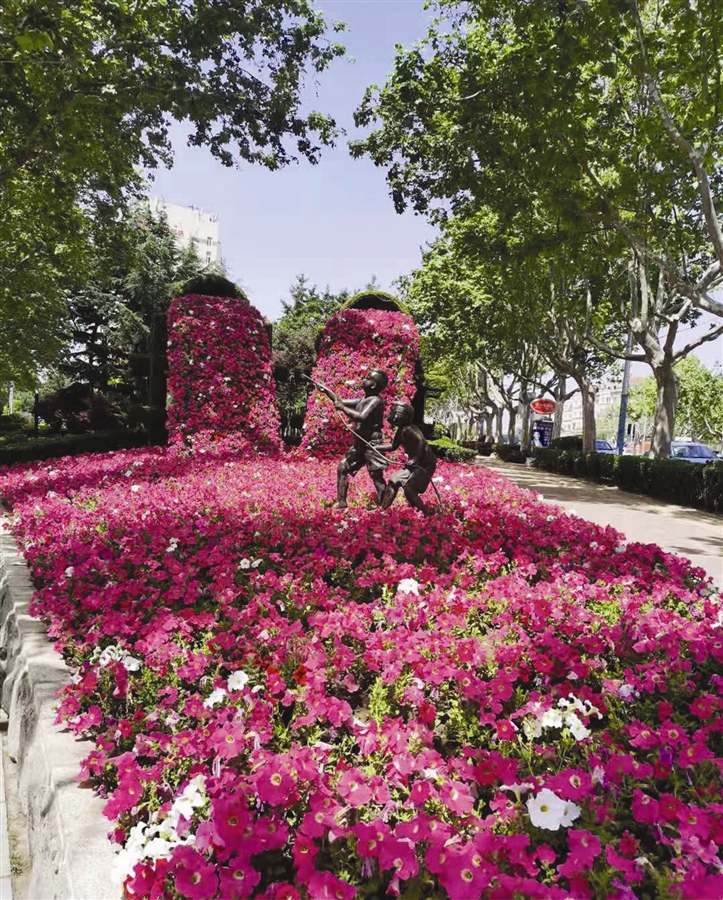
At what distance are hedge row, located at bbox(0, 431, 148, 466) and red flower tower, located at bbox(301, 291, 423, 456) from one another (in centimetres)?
690

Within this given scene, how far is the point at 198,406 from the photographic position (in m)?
12.0

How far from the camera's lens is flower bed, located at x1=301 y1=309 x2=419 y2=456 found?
1206cm

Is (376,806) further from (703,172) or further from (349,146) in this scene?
(349,146)

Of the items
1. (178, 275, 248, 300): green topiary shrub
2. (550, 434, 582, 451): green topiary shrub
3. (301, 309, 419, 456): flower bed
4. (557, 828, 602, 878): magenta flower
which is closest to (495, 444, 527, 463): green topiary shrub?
(550, 434, 582, 451): green topiary shrub

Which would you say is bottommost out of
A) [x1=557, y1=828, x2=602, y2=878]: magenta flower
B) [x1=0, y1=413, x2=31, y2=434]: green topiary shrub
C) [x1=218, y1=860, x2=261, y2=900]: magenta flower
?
[x1=218, y1=860, x2=261, y2=900]: magenta flower

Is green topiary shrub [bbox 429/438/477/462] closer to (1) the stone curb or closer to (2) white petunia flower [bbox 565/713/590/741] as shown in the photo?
(1) the stone curb

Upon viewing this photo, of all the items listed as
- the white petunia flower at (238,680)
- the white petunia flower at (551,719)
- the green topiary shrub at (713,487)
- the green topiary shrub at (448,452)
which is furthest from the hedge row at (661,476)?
the white petunia flower at (238,680)

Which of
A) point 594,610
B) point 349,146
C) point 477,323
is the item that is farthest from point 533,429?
point 594,610

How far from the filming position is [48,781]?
2.28m

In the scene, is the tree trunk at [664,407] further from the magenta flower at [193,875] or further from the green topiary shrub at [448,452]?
the magenta flower at [193,875]

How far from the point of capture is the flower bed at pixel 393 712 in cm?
164

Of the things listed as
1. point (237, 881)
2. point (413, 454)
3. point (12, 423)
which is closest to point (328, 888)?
point (237, 881)

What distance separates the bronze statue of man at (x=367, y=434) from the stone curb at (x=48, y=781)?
3799 millimetres

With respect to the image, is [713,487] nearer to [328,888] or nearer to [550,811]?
[550,811]
